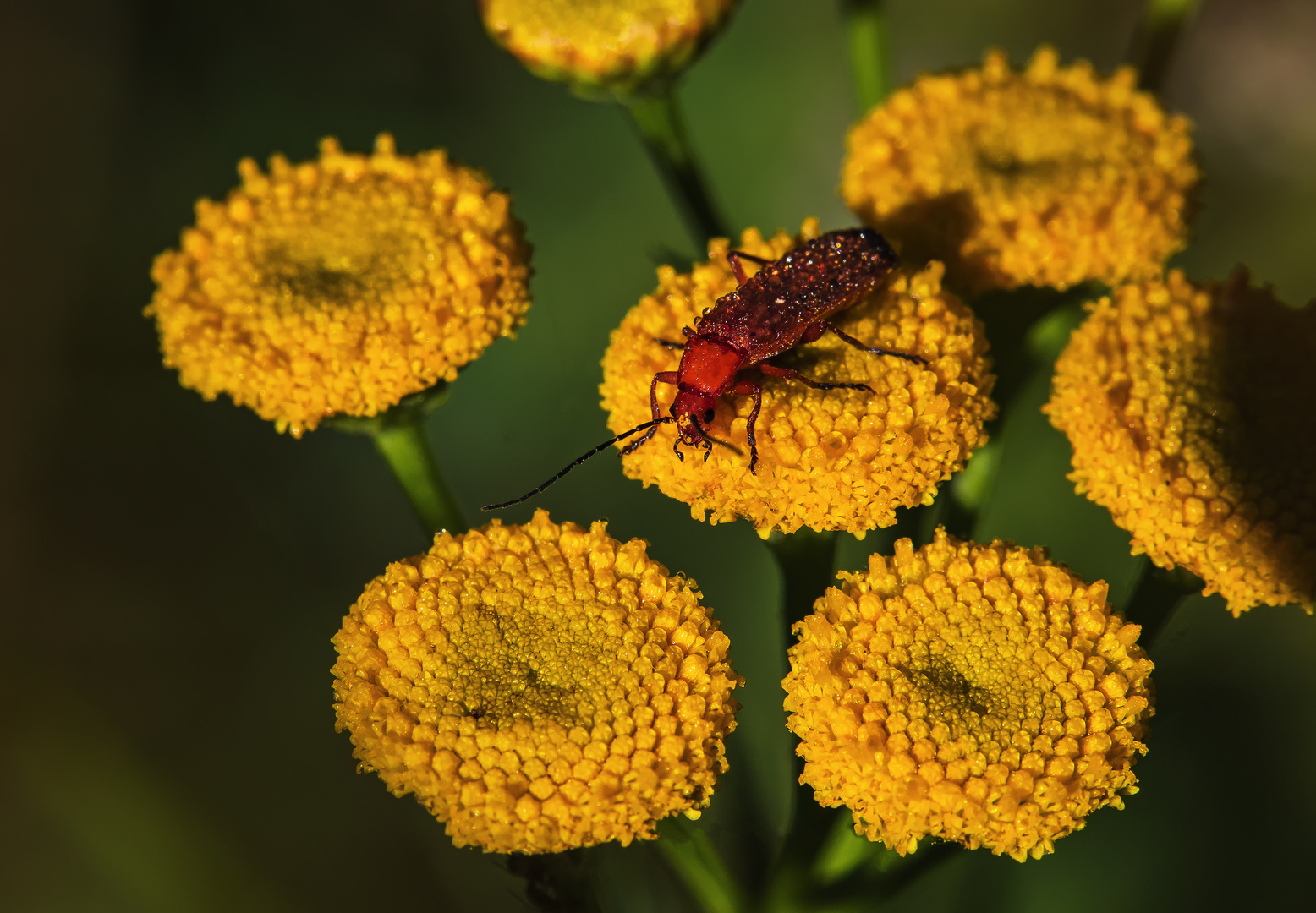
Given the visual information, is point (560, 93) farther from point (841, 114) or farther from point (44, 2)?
point (44, 2)

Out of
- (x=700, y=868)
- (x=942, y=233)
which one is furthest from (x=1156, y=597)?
(x=700, y=868)

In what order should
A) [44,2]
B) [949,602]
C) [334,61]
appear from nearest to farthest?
[949,602], [44,2], [334,61]

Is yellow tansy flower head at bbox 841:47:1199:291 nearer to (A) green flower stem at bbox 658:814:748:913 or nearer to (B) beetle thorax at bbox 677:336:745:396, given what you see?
(B) beetle thorax at bbox 677:336:745:396

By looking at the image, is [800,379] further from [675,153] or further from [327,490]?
[327,490]

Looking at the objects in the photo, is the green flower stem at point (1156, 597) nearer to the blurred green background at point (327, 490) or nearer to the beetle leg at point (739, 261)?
the blurred green background at point (327, 490)

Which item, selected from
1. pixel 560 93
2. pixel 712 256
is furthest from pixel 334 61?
pixel 712 256

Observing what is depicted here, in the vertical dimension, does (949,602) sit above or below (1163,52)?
below

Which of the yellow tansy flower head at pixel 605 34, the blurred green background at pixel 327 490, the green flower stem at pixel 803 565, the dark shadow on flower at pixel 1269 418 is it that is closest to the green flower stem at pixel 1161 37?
the blurred green background at pixel 327 490
